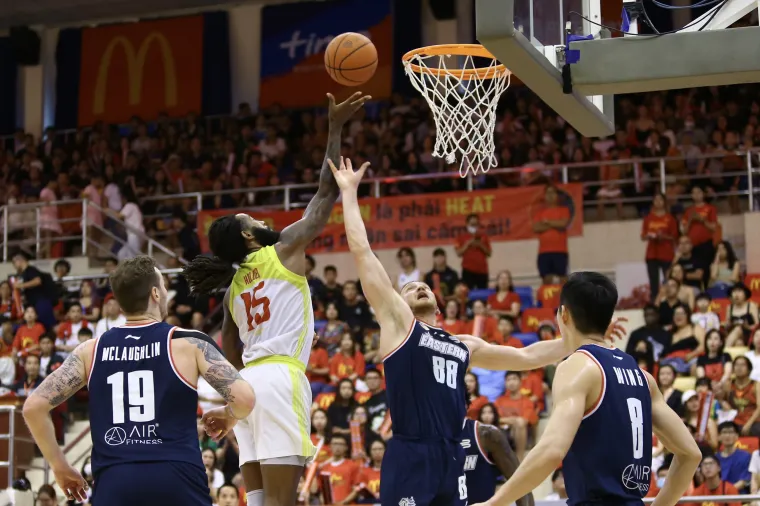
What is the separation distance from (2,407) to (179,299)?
13.7 ft

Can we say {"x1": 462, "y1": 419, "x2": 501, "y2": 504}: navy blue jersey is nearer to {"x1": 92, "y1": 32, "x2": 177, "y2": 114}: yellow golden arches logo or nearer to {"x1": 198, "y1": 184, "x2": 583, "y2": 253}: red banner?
{"x1": 198, "y1": 184, "x2": 583, "y2": 253}: red banner

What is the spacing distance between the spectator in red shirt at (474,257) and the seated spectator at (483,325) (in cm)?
175

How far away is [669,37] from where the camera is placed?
20.7 ft

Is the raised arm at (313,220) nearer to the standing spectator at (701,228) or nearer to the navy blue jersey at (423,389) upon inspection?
the navy blue jersey at (423,389)

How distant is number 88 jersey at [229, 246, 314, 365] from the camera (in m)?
6.31

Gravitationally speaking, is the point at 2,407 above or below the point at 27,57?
below

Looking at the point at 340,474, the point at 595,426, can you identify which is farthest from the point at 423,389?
the point at 340,474

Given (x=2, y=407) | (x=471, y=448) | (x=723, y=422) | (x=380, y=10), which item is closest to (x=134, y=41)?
(x=380, y=10)

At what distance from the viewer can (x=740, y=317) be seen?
43.9 feet

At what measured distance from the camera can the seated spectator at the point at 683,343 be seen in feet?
42.2

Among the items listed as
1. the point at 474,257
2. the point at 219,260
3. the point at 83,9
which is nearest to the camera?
the point at 219,260

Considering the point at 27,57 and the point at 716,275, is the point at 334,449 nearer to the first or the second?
the point at 716,275

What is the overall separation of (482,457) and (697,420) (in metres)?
4.85

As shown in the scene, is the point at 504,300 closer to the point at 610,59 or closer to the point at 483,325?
the point at 483,325
